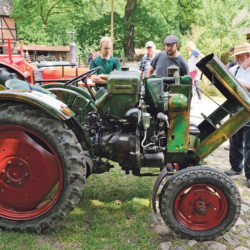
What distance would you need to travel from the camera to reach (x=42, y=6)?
23391 mm

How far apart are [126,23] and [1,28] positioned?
11326 millimetres

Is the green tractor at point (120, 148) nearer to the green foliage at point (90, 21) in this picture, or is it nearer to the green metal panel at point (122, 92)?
the green metal panel at point (122, 92)

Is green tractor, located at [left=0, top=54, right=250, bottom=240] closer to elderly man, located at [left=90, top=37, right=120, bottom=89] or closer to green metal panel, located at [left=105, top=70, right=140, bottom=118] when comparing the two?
green metal panel, located at [left=105, top=70, right=140, bottom=118]

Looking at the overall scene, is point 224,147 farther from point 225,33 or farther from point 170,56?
point 225,33

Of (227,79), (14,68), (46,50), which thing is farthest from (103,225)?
(46,50)

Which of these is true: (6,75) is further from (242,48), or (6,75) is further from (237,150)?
(237,150)

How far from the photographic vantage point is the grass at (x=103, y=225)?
2283mm

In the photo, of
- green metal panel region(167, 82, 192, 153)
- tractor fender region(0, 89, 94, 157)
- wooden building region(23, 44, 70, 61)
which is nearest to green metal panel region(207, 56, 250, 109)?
green metal panel region(167, 82, 192, 153)

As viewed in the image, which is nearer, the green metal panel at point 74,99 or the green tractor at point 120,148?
the green tractor at point 120,148

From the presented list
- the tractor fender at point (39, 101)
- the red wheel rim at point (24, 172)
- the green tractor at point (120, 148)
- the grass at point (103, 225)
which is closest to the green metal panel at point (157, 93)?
the green tractor at point (120, 148)

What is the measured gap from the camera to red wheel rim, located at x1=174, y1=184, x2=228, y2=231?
2.33 metres

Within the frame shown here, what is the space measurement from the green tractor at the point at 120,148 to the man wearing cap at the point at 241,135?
0.92 meters

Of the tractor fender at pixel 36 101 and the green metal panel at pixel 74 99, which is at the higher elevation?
the tractor fender at pixel 36 101

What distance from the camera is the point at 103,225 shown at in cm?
257
